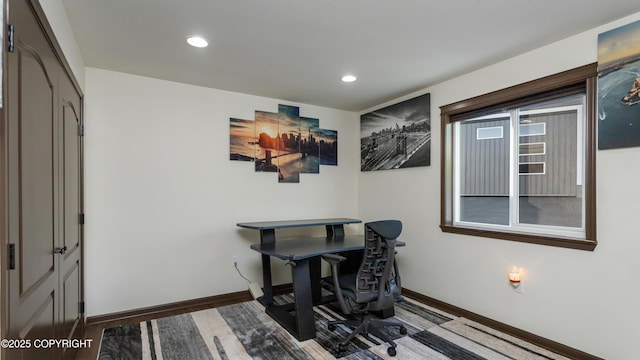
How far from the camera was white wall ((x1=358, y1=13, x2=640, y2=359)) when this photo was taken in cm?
215

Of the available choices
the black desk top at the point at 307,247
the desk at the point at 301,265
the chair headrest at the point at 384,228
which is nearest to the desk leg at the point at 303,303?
the desk at the point at 301,265

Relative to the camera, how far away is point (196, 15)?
83.0 inches

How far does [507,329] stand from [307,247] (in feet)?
6.34

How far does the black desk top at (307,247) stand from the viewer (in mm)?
2711

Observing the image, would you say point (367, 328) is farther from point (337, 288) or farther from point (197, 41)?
point (197, 41)

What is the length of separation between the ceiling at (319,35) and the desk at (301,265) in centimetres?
168

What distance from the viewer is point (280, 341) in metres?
2.69

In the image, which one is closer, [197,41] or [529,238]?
[197,41]

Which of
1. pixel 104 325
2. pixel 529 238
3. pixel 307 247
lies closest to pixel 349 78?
pixel 307 247

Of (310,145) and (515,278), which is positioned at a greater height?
(310,145)

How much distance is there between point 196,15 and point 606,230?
3.23 metres

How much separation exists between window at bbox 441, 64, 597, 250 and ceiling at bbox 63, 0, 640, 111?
41cm

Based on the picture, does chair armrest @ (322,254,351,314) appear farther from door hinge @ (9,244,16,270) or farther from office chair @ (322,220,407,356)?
door hinge @ (9,244,16,270)

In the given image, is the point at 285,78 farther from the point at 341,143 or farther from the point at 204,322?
the point at 204,322
